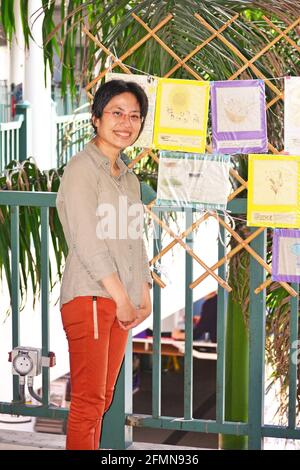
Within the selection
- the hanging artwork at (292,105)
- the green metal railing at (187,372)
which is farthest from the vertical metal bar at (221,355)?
the hanging artwork at (292,105)

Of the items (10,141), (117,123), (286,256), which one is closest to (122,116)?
(117,123)

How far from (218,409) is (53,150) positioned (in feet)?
19.4

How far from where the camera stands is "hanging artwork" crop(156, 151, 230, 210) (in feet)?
9.26

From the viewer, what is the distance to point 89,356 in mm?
2326

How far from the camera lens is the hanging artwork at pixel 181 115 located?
2.82m

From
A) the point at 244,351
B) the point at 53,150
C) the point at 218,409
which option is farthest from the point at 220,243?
the point at 53,150

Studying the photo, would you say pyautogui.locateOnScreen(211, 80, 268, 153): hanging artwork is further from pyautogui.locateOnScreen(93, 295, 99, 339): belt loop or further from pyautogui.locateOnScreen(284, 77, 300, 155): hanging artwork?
pyautogui.locateOnScreen(93, 295, 99, 339): belt loop

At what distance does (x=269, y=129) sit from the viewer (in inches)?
120

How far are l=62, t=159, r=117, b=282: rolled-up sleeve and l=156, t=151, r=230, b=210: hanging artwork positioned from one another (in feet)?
1.92

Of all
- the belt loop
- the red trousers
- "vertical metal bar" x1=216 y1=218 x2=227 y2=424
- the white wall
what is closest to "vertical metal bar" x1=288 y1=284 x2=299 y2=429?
"vertical metal bar" x1=216 y1=218 x2=227 y2=424

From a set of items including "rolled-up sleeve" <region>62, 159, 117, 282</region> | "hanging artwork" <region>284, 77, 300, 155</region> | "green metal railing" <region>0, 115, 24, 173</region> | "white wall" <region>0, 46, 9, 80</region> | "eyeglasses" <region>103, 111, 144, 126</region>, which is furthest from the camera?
"white wall" <region>0, 46, 9, 80</region>

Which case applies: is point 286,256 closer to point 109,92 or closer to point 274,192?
point 274,192

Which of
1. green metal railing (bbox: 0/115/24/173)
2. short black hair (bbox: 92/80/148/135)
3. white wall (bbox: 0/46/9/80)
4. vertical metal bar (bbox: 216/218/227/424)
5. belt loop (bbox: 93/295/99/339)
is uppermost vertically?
white wall (bbox: 0/46/9/80)
